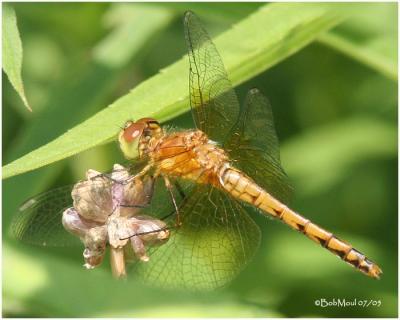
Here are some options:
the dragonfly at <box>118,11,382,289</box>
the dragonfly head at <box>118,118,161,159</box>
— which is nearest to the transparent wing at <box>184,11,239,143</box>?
the dragonfly at <box>118,11,382,289</box>

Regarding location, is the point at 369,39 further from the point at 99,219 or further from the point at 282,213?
the point at 99,219

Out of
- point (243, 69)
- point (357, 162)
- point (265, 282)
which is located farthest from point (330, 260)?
point (243, 69)

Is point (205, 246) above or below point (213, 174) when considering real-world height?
below

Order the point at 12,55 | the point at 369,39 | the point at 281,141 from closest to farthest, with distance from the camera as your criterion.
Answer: the point at 12,55, the point at 369,39, the point at 281,141

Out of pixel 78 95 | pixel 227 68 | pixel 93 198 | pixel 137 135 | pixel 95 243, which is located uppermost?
pixel 78 95

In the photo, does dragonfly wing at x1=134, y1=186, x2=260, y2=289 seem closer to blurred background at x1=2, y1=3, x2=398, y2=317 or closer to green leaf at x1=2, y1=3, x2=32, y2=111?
blurred background at x1=2, y1=3, x2=398, y2=317


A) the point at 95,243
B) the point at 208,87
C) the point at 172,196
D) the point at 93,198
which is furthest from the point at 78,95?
the point at 95,243
